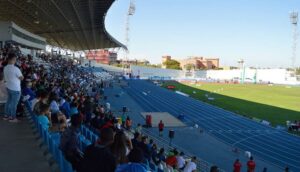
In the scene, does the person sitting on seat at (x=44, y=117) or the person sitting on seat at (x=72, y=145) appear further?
the person sitting on seat at (x=44, y=117)

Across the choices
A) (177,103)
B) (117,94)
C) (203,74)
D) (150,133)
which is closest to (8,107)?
(150,133)

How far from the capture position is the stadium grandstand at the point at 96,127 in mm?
4242

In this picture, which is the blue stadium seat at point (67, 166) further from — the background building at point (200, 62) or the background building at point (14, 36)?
the background building at point (200, 62)

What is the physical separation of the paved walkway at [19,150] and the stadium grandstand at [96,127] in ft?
0.04

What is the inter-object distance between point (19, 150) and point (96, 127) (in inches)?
97.9

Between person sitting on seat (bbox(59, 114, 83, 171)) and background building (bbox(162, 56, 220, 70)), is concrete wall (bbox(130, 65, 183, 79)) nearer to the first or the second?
person sitting on seat (bbox(59, 114, 83, 171))

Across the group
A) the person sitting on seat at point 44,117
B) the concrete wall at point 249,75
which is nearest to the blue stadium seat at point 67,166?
the person sitting on seat at point 44,117

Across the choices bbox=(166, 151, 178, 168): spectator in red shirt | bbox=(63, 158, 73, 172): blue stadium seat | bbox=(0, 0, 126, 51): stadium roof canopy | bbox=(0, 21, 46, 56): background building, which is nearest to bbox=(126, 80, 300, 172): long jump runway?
bbox=(166, 151, 178, 168): spectator in red shirt

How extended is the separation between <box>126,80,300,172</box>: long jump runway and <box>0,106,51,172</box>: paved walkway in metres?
12.5

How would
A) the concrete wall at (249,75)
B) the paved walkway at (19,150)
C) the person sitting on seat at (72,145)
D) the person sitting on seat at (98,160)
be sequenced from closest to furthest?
the person sitting on seat at (98,160) → the person sitting on seat at (72,145) → the paved walkway at (19,150) → the concrete wall at (249,75)

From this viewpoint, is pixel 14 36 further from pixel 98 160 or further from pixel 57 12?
pixel 98 160

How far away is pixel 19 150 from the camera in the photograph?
235 inches

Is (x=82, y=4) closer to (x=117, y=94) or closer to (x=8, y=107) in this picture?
(x=117, y=94)

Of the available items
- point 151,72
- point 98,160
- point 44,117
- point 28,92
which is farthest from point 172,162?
point 151,72
